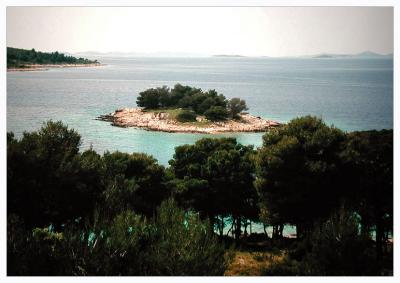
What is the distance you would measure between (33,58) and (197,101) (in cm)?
2226

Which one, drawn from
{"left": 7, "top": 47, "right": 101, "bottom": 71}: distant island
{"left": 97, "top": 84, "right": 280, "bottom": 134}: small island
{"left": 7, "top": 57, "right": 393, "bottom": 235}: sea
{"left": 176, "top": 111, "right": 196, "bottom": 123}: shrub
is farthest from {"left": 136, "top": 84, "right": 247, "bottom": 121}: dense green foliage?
{"left": 7, "top": 47, "right": 101, "bottom": 71}: distant island

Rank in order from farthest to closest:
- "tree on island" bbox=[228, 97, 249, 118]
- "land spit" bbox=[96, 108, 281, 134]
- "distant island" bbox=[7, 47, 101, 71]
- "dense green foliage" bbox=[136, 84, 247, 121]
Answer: "tree on island" bbox=[228, 97, 249, 118], "dense green foliage" bbox=[136, 84, 247, 121], "land spit" bbox=[96, 108, 281, 134], "distant island" bbox=[7, 47, 101, 71]

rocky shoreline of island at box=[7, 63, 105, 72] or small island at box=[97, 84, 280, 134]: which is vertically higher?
rocky shoreline of island at box=[7, 63, 105, 72]

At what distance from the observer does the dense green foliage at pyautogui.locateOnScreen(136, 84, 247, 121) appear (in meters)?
32.6

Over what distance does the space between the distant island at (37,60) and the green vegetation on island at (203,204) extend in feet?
8.47

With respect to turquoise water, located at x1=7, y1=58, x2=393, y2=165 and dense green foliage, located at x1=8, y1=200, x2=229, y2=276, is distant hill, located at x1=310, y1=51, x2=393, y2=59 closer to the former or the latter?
turquoise water, located at x1=7, y1=58, x2=393, y2=165

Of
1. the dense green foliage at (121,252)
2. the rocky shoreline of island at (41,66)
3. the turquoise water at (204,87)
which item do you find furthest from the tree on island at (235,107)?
the dense green foliage at (121,252)

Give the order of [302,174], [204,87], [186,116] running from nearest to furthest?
[302,174] → [204,87] → [186,116]

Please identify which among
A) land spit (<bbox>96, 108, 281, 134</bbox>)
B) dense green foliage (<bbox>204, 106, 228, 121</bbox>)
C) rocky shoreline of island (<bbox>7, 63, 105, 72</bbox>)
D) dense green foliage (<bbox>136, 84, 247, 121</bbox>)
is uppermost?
rocky shoreline of island (<bbox>7, 63, 105, 72</bbox>)

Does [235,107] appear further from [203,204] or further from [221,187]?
[203,204]

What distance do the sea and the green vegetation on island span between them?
1462 millimetres

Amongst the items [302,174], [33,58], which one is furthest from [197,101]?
[33,58]

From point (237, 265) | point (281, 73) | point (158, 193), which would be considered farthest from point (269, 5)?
point (281, 73)

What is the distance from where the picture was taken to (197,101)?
1549 inches
